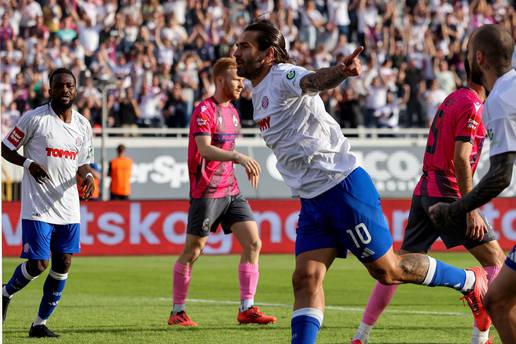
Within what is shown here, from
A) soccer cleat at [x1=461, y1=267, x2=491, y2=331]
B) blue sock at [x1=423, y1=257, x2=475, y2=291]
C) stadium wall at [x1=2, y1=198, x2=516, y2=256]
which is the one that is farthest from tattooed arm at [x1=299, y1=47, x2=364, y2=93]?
stadium wall at [x1=2, y1=198, x2=516, y2=256]

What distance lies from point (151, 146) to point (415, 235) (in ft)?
62.2

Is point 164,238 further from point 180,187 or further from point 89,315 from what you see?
point 89,315

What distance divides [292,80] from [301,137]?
18.4 inches

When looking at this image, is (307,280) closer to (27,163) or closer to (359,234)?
(359,234)

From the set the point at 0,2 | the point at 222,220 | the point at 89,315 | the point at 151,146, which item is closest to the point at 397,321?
the point at 222,220

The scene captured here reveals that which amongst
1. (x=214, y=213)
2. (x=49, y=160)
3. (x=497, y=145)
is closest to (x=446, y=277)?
(x=497, y=145)

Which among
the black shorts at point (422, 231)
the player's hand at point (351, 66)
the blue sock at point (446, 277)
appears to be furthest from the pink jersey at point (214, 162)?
the player's hand at point (351, 66)

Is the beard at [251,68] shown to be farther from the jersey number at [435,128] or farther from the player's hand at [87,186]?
the player's hand at [87,186]

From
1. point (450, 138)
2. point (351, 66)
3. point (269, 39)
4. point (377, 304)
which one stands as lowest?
point (377, 304)

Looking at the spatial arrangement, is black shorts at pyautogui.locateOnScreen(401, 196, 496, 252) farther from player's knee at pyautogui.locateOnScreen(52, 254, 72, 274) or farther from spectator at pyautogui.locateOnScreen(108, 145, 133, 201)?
spectator at pyautogui.locateOnScreen(108, 145, 133, 201)

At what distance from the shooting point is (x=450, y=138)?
915 cm

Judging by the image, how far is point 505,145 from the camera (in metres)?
6.29

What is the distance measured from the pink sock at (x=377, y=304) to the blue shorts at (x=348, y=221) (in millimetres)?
1587

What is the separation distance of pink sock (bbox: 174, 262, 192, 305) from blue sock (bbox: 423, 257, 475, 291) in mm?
3738
